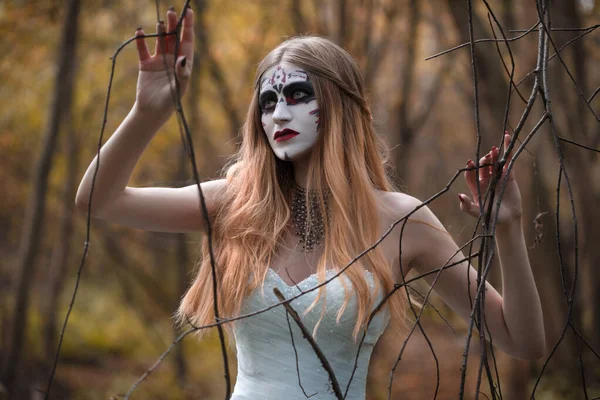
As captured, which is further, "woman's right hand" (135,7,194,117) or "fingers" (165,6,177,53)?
"woman's right hand" (135,7,194,117)

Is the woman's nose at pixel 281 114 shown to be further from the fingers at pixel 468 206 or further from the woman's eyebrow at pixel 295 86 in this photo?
the fingers at pixel 468 206

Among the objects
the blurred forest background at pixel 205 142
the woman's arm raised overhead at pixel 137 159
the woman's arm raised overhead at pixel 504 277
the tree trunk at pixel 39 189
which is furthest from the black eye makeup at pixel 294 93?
the tree trunk at pixel 39 189

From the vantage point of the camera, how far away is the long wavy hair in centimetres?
231

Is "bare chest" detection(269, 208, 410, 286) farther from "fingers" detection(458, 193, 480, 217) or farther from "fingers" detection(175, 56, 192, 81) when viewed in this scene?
"fingers" detection(175, 56, 192, 81)

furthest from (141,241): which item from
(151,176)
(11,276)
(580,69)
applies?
(580,69)

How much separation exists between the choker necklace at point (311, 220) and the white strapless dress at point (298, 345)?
7.5 inches

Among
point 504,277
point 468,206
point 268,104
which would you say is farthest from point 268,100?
point 504,277

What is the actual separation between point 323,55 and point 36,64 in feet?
23.8

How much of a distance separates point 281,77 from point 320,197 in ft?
1.42

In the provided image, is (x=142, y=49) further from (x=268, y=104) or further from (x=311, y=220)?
(x=311, y=220)

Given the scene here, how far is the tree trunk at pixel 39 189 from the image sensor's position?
5.85m

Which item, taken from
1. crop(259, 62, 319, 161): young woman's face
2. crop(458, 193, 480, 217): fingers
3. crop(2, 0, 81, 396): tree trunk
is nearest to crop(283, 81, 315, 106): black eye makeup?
crop(259, 62, 319, 161): young woman's face

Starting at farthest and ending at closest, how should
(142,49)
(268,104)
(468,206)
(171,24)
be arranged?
(268,104), (468,206), (142,49), (171,24)

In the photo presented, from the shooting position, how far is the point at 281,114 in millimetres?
Result: 2389
